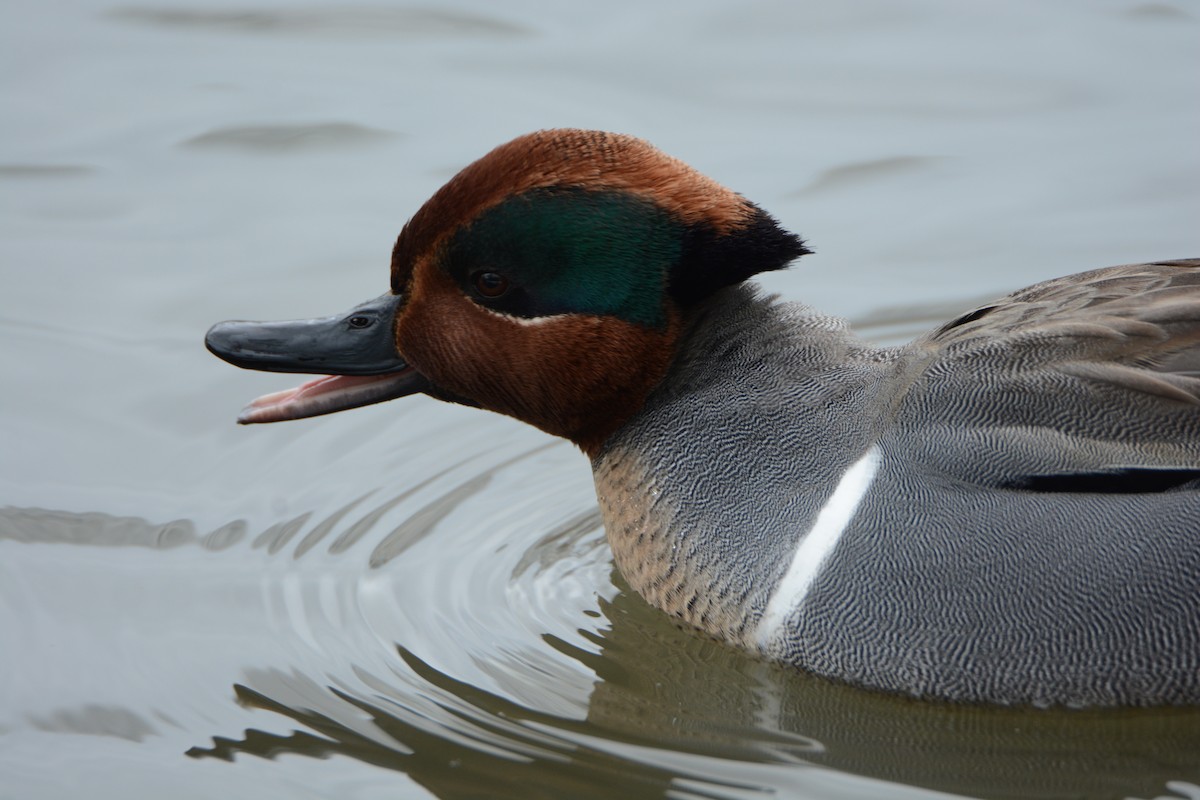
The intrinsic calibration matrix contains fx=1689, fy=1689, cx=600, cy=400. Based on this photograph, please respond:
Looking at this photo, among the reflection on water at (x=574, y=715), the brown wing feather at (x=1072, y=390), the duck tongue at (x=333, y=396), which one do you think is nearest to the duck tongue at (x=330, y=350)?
the duck tongue at (x=333, y=396)

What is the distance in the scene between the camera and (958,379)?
466 cm

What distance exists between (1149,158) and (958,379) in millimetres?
4464

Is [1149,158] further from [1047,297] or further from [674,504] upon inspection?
[674,504]

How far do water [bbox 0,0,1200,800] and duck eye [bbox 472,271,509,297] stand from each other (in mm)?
1106

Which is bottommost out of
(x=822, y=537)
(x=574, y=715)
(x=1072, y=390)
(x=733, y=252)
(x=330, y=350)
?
(x=574, y=715)

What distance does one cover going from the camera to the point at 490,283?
499 centimetres

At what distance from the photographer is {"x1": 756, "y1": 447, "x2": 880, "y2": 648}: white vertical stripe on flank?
4648 mm

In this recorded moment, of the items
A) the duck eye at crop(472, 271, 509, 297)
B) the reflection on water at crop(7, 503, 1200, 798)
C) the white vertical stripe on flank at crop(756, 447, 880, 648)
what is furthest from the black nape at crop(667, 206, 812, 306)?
the reflection on water at crop(7, 503, 1200, 798)

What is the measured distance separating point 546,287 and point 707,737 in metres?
1.37

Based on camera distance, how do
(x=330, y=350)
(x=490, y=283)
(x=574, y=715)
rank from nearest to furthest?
1. (x=574, y=715)
2. (x=490, y=283)
3. (x=330, y=350)

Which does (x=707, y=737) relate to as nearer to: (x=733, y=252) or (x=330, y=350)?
(x=733, y=252)

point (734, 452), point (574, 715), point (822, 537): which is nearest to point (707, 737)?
point (574, 715)

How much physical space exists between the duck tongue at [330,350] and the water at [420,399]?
2.41 ft

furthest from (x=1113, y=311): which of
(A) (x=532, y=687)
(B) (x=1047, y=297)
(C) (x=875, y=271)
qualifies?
(C) (x=875, y=271)
